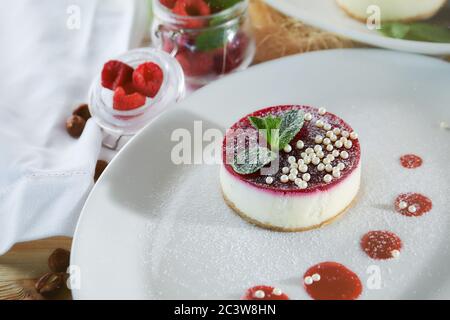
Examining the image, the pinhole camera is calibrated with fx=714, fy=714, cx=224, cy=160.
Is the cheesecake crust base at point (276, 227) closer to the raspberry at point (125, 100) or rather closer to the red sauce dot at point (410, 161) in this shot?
the red sauce dot at point (410, 161)

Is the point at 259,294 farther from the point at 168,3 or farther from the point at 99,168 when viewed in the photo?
the point at 168,3

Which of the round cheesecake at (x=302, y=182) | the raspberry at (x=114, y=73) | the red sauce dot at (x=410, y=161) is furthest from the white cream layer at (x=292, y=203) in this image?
the raspberry at (x=114, y=73)

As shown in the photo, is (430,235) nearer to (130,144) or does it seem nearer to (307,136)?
(307,136)

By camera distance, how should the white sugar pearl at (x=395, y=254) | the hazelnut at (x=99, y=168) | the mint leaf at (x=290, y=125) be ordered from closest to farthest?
the white sugar pearl at (x=395, y=254) < the mint leaf at (x=290, y=125) < the hazelnut at (x=99, y=168)

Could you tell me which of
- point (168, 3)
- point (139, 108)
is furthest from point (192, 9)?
point (139, 108)

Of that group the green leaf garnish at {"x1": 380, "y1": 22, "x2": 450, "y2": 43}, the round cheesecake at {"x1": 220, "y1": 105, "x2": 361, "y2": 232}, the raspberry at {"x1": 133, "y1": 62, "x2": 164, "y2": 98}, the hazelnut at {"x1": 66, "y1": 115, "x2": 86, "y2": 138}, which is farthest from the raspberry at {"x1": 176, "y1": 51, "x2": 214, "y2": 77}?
the green leaf garnish at {"x1": 380, "y1": 22, "x2": 450, "y2": 43}

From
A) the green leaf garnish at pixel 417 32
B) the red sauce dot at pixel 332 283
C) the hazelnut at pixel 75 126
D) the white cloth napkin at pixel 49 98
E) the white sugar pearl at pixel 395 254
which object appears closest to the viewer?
the red sauce dot at pixel 332 283

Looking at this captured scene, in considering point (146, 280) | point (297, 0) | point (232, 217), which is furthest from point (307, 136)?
point (297, 0)
